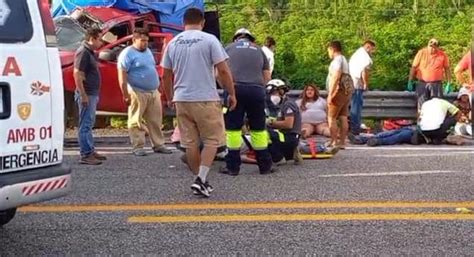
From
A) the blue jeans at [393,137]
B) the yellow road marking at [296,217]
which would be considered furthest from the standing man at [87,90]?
the blue jeans at [393,137]

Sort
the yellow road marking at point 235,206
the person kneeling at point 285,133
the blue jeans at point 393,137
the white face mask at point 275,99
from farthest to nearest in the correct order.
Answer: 1. the blue jeans at point 393,137
2. the white face mask at point 275,99
3. the person kneeling at point 285,133
4. the yellow road marking at point 235,206

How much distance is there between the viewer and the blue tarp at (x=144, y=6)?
15.8 meters

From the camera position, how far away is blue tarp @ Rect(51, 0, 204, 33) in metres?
15.8

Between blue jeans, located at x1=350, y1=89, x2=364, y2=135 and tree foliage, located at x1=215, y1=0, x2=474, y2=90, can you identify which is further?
tree foliage, located at x1=215, y1=0, x2=474, y2=90

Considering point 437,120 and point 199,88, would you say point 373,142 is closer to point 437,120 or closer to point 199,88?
point 437,120

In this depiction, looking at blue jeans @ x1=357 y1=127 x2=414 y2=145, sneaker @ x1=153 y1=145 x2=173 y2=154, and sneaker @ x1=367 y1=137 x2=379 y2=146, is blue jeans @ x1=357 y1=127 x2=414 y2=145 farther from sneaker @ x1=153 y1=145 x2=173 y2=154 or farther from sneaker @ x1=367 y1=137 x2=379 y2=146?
sneaker @ x1=153 y1=145 x2=173 y2=154

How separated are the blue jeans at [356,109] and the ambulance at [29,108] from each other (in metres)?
7.70

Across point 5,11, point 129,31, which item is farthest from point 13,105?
point 129,31

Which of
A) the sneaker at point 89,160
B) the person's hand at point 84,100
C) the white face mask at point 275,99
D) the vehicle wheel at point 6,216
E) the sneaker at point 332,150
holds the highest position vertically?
the person's hand at point 84,100

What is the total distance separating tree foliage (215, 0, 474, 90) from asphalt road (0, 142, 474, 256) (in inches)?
484

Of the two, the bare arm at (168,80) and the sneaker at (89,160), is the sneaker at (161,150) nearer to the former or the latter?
the sneaker at (89,160)

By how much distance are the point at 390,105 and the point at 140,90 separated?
4.84m

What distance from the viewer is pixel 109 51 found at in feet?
42.1

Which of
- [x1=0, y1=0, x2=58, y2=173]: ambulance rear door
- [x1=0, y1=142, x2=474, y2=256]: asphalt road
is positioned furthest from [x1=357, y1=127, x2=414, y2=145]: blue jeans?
[x1=0, y1=0, x2=58, y2=173]: ambulance rear door
